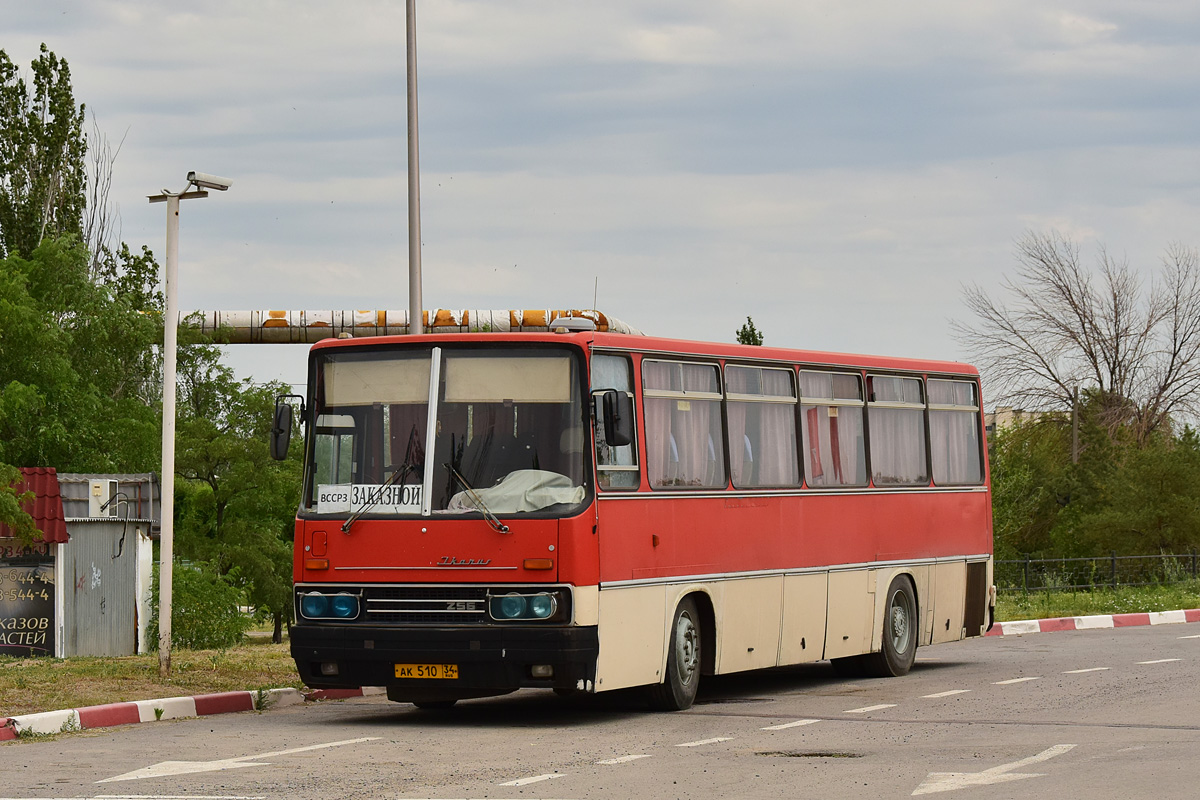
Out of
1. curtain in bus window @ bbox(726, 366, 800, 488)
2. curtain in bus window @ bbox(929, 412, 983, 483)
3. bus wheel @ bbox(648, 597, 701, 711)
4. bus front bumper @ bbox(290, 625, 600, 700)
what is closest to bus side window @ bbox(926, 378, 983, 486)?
curtain in bus window @ bbox(929, 412, 983, 483)

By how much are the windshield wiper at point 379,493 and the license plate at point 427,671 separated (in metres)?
1.16

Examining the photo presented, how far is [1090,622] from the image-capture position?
1085 inches

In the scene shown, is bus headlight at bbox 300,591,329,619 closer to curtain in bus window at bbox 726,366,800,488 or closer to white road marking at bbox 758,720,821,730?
white road marking at bbox 758,720,821,730

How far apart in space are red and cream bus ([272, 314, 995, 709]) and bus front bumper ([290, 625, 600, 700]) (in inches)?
0.6

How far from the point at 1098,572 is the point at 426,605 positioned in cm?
2874

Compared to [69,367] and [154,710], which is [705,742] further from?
[69,367]

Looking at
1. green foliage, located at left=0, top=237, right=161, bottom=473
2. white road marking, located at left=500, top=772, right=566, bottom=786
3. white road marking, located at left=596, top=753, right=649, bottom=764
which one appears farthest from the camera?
green foliage, located at left=0, top=237, right=161, bottom=473

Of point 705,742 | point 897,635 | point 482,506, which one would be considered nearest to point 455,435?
point 482,506

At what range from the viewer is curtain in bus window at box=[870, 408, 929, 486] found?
702 inches

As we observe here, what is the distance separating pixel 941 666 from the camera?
19344 mm

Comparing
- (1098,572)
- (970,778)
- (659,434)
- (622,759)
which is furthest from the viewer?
(1098,572)

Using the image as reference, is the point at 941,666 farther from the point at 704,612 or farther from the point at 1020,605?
the point at 1020,605

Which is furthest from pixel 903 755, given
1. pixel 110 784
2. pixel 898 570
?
pixel 898 570

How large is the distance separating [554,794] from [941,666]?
35.2 ft
